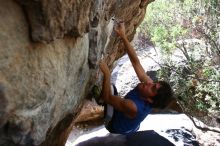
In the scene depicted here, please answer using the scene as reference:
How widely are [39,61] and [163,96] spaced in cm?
197

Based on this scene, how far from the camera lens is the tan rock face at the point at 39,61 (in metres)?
2.86

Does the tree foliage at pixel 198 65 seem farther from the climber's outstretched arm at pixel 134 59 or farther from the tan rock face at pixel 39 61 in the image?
the tan rock face at pixel 39 61

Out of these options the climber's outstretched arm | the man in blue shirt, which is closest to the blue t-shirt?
the man in blue shirt

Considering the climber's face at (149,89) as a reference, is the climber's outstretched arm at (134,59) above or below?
above

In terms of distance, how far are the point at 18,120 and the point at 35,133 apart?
37 centimetres

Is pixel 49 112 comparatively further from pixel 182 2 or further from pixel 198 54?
pixel 182 2

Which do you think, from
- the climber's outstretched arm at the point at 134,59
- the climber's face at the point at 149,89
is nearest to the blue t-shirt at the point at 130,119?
the climber's face at the point at 149,89

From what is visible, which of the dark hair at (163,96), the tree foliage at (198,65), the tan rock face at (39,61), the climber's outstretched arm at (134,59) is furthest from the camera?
the tree foliage at (198,65)

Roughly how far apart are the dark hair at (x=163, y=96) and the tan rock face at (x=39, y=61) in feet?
3.37

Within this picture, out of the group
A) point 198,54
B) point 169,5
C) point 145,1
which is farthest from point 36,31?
point 169,5

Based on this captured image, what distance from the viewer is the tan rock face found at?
2857 mm

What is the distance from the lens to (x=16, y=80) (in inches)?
117

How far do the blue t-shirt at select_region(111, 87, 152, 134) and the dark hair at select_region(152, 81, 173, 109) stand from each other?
14 cm

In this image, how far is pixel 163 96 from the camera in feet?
15.2
